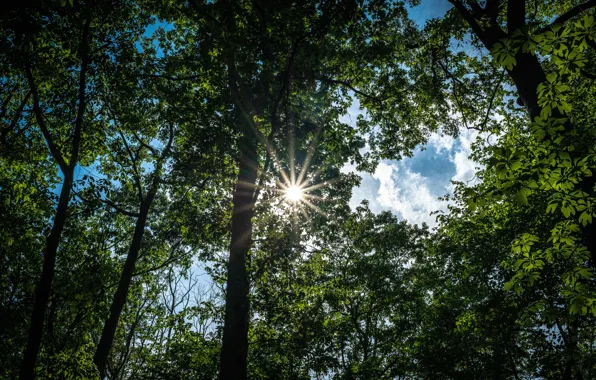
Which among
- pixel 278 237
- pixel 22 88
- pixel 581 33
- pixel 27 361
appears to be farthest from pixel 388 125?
pixel 22 88

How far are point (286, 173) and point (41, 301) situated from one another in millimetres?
8842

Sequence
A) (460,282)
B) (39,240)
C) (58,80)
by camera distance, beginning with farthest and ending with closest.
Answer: (460,282), (39,240), (58,80)

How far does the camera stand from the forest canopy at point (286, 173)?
3.70 m

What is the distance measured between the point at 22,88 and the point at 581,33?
13.7 meters

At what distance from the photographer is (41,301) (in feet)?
14.7

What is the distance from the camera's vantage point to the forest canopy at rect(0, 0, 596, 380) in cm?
370

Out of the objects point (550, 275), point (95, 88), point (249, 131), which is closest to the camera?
point (249, 131)

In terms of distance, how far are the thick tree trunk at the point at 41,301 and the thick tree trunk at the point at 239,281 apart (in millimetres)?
3314

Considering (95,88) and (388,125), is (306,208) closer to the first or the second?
(388,125)

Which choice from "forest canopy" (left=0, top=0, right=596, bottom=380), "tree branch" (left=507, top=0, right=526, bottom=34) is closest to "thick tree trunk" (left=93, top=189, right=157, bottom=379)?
"forest canopy" (left=0, top=0, right=596, bottom=380)

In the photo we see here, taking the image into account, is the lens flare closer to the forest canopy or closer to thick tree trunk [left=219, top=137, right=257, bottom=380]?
the forest canopy

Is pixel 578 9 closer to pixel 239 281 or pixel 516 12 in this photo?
pixel 516 12

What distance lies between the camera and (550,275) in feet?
36.5

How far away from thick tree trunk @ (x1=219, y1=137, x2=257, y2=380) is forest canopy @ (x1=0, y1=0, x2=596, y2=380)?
0.05 metres
